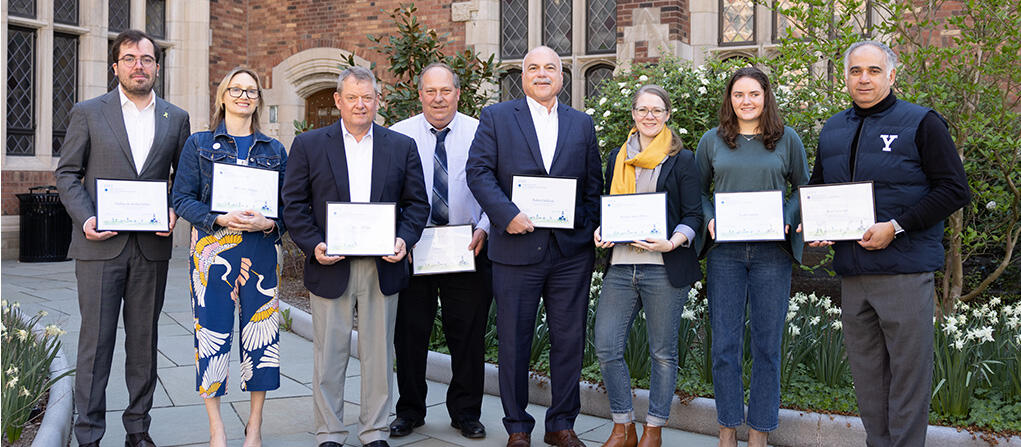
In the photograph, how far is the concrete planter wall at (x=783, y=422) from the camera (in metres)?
3.94

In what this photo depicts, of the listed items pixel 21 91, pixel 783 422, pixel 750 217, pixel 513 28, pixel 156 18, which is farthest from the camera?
pixel 156 18

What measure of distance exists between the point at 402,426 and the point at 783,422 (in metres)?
1.98

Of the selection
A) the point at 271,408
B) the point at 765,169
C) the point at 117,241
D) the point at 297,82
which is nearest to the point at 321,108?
the point at 297,82

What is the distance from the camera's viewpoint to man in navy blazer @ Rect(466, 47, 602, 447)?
13.3 feet

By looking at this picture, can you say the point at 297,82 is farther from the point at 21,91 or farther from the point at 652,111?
the point at 652,111

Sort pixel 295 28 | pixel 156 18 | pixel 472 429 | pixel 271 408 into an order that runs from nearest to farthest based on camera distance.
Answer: pixel 472 429, pixel 271 408, pixel 156 18, pixel 295 28

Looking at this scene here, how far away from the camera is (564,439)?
164 inches

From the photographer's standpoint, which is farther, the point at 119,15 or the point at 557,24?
the point at 119,15

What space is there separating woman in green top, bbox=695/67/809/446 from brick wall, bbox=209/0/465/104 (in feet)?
25.6

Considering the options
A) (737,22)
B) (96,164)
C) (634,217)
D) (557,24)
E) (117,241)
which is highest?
(557,24)

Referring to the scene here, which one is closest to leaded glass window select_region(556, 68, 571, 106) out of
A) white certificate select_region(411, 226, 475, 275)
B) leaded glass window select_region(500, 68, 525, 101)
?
leaded glass window select_region(500, 68, 525, 101)

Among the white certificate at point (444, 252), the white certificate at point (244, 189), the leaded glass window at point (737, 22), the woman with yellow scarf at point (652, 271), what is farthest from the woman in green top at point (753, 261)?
the leaded glass window at point (737, 22)

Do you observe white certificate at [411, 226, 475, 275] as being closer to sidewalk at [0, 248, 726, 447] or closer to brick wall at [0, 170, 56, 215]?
sidewalk at [0, 248, 726, 447]

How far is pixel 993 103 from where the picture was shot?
513 cm
